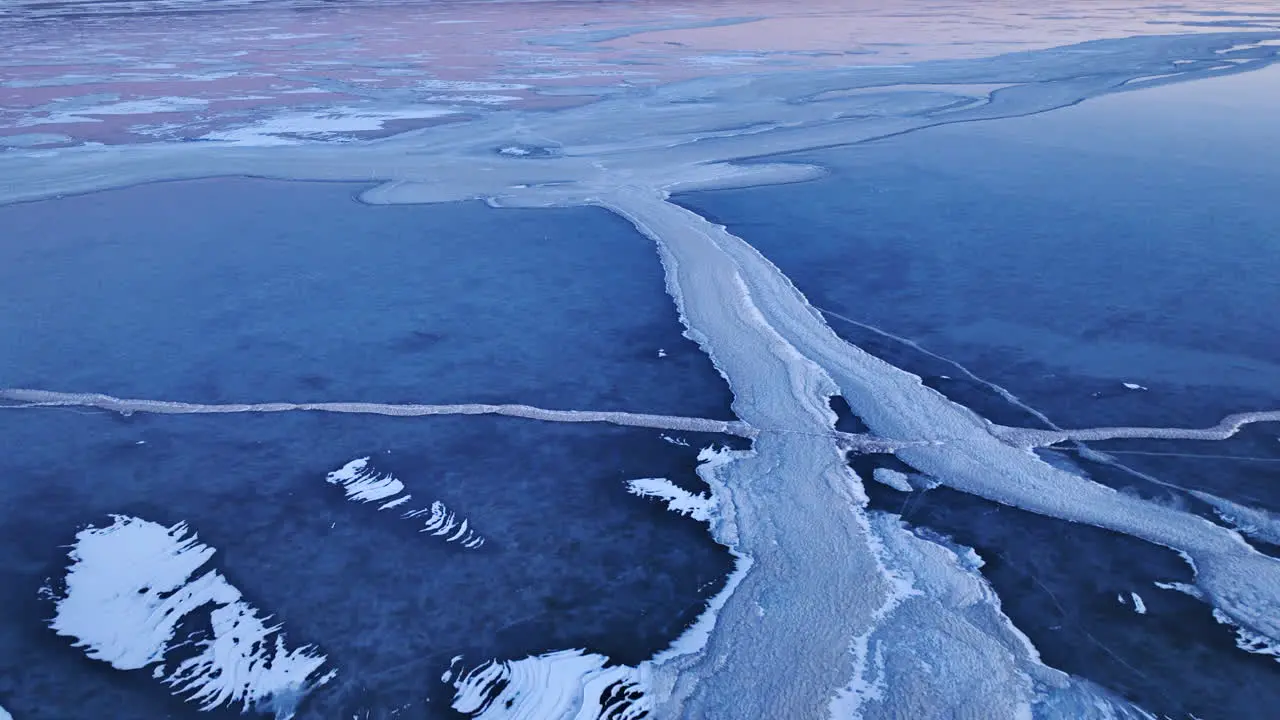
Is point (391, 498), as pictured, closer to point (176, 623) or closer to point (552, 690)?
point (176, 623)

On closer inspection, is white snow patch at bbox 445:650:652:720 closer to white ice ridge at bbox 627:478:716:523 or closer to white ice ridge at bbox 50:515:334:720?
white ice ridge at bbox 50:515:334:720

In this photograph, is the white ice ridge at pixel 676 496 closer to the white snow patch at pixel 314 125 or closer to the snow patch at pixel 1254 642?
the snow patch at pixel 1254 642

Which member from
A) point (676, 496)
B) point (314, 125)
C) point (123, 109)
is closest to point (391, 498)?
point (676, 496)

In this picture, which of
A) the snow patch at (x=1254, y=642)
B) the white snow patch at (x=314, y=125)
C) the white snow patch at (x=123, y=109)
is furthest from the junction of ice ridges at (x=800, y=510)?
the white snow patch at (x=123, y=109)

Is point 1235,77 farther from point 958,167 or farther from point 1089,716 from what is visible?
point 1089,716

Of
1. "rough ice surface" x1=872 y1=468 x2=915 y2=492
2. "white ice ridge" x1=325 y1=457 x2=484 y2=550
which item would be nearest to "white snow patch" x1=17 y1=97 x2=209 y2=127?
"white ice ridge" x1=325 y1=457 x2=484 y2=550

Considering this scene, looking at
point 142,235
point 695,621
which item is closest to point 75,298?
point 142,235
